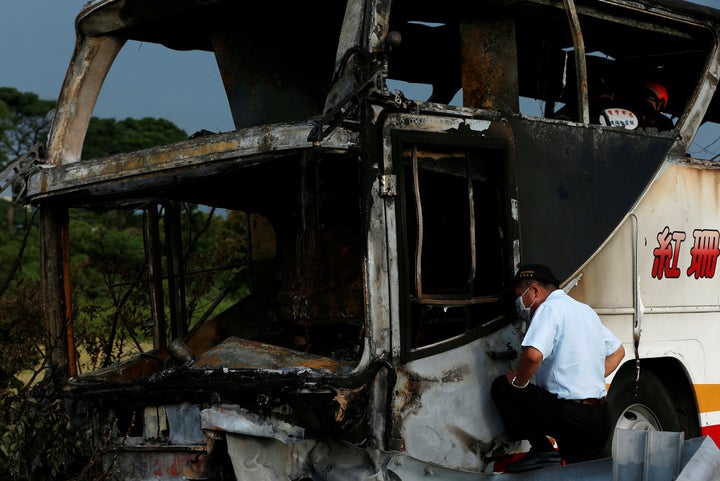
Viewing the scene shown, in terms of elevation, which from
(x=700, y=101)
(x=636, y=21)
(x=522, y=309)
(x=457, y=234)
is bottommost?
(x=522, y=309)

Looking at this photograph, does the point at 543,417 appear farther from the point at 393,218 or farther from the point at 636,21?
the point at 636,21

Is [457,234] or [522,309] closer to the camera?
[522,309]

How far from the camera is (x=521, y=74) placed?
673 cm

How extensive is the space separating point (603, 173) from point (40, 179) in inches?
130

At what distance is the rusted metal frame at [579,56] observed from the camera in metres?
5.30

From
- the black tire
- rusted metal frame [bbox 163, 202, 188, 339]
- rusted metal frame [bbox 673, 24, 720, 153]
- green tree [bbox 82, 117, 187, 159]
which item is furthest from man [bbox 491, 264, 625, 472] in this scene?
green tree [bbox 82, 117, 187, 159]

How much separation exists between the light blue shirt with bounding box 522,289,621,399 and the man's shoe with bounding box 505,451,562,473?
31 cm

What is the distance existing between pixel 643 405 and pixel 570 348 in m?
1.21

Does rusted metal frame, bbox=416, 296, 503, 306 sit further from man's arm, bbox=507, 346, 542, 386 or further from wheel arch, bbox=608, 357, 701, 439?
wheel arch, bbox=608, 357, 701, 439

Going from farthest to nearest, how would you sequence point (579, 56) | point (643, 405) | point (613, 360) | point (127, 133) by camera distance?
1. point (127, 133)
2. point (643, 405)
3. point (579, 56)
4. point (613, 360)

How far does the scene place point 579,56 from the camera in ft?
17.6

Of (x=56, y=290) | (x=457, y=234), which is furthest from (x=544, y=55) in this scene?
(x=56, y=290)

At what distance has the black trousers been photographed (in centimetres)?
469

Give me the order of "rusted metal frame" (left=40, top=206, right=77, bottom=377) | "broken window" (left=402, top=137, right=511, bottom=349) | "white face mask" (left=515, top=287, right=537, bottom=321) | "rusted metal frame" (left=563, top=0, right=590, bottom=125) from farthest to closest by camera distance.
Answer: "rusted metal frame" (left=40, top=206, right=77, bottom=377)
"rusted metal frame" (left=563, top=0, right=590, bottom=125)
"white face mask" (left=515, top=287, right=537, bottom=321)
"broken window" (left=402, top=137, right=511, bottom=349)
